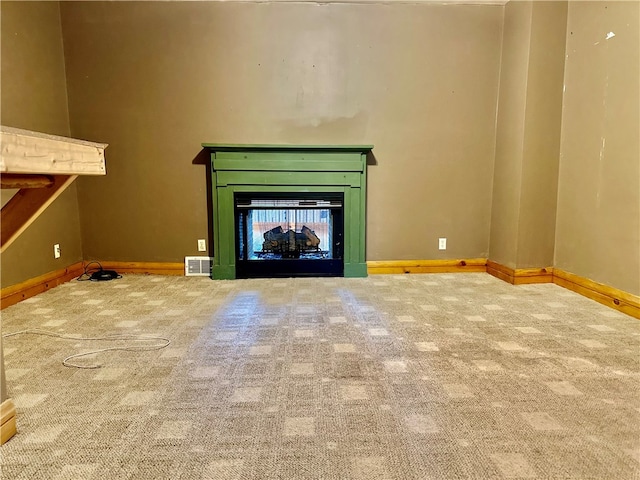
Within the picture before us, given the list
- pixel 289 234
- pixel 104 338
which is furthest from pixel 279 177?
pixel 104 338

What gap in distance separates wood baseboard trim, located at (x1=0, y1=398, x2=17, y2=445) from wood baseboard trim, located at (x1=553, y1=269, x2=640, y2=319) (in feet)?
10.6

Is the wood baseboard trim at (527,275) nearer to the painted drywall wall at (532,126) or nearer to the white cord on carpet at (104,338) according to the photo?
the painted drywall wall at (532,126)

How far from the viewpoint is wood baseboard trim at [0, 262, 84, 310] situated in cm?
276

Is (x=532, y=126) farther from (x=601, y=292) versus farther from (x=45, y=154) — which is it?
(x=45, y=154)

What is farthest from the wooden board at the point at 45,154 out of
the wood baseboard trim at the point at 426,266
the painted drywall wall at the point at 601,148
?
the painted drywall wall at the point at 601,148

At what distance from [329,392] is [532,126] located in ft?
9.30

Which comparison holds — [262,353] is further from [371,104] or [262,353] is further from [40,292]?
[371,104]

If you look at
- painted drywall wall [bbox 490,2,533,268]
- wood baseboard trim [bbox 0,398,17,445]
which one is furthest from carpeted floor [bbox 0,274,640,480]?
painted drywall wall [bbox 490,2,533,268]

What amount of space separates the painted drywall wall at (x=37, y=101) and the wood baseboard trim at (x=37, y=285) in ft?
0.14

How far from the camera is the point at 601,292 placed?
2.81 meters

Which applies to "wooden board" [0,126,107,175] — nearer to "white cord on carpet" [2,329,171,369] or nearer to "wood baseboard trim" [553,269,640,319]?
"white cord on carpet" [2,329,171,369]

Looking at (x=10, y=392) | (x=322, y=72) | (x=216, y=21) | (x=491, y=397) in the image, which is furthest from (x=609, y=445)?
(x=216, y=21)

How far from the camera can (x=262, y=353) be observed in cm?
199

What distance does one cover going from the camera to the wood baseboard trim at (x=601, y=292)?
8.37ft
